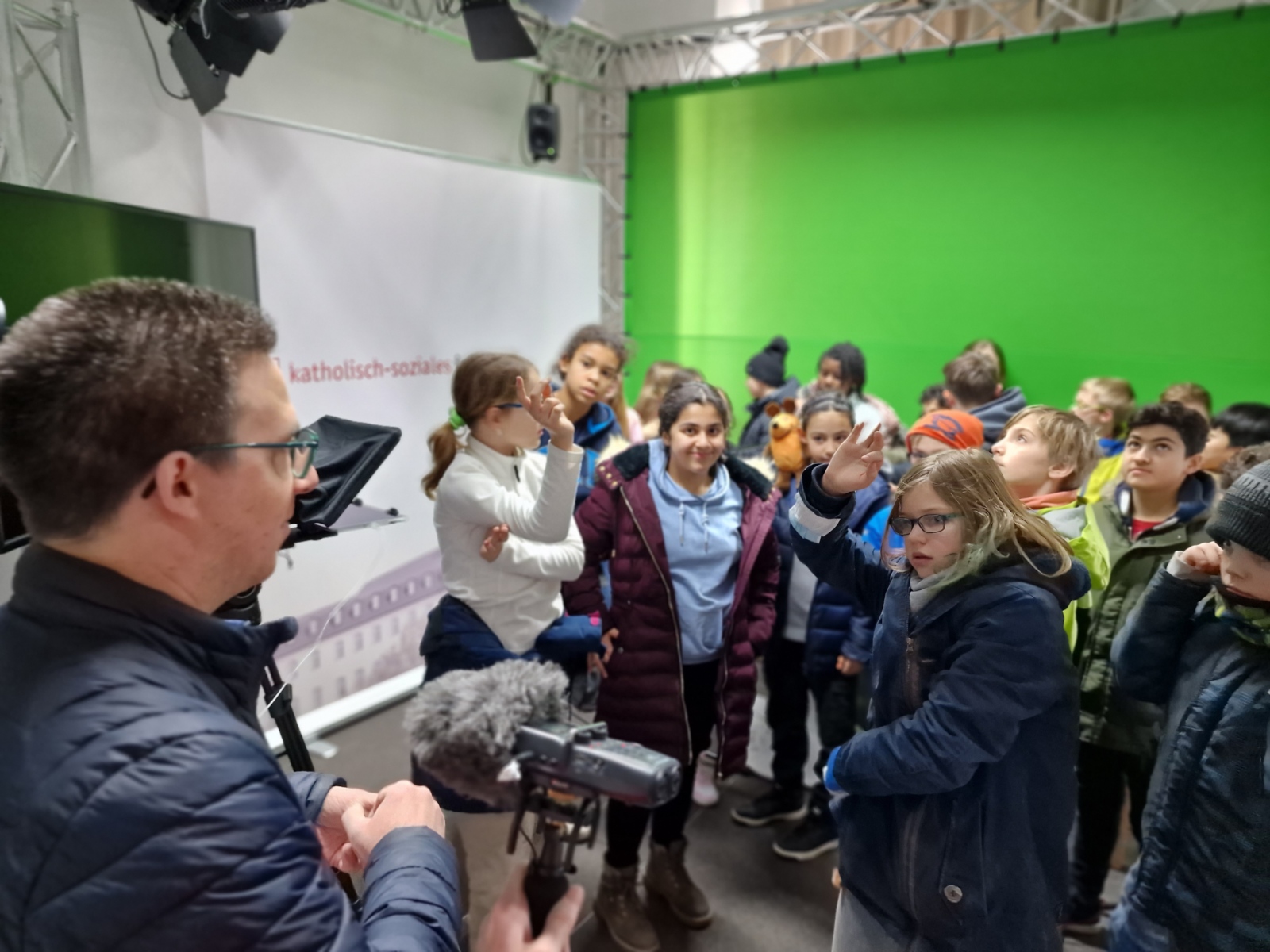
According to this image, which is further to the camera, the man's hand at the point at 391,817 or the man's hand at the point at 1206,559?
the man's hand at the point at 1206,559

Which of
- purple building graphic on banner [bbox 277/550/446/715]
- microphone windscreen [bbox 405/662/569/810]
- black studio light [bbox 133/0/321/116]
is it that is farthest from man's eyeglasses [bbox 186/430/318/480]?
purple building graphic on banner [bbox 277/550/446/715]

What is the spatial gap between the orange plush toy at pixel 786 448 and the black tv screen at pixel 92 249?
2143 mm

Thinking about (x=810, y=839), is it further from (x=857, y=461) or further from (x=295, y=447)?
(x=295, y=447)

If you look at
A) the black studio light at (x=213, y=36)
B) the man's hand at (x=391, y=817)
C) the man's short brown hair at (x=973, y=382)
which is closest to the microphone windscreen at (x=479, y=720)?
the man's hand at (x=391, y=817)

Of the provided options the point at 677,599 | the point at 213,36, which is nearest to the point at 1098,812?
the point at 677,599

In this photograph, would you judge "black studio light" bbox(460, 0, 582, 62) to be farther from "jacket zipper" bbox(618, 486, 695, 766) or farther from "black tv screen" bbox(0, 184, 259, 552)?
"jacket zipper" bbox(618, 486, 695, 766)

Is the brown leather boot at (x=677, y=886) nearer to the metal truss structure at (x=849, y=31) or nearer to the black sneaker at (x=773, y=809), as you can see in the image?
the black sneaker at (x=773, y=809)

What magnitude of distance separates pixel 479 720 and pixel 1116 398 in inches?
170

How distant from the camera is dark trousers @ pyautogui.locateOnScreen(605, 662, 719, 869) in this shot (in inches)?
95.7

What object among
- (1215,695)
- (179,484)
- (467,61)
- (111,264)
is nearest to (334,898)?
(179,484)

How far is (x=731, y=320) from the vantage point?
581 centimetres

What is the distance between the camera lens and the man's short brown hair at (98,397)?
0.76 meters

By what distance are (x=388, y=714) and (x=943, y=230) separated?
433 centimetres

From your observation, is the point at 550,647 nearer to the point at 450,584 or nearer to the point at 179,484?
the point at 450,584
